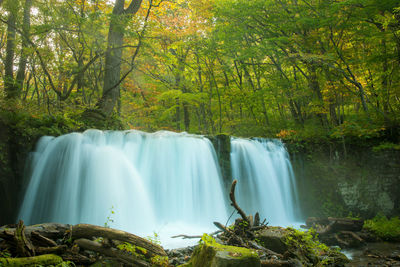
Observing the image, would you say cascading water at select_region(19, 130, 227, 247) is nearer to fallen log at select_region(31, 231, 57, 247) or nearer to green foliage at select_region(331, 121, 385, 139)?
fallen log at select_region(31, 231, 57, 247)

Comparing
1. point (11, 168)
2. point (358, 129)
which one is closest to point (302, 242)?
point (358, 129)

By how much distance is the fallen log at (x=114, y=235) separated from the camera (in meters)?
2.86

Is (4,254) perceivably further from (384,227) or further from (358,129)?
(358,129)

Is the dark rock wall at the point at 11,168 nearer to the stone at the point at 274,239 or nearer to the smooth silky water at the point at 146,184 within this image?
the smooth silky water at the point at 146,184

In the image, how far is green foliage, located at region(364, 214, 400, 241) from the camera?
7.07m

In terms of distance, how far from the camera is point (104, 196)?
6.46 metres

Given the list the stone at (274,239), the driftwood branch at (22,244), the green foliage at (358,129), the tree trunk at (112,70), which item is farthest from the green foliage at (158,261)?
the green foliage at (358,129)

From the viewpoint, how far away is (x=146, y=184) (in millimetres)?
7312

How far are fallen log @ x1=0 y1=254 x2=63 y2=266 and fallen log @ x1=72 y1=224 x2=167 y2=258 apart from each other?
41cm

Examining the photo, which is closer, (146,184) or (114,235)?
(114,235)

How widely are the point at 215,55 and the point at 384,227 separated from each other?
1053 centimetres

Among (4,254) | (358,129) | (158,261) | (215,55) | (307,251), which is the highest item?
(215,55)

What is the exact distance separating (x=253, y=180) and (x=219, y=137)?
2279 mm

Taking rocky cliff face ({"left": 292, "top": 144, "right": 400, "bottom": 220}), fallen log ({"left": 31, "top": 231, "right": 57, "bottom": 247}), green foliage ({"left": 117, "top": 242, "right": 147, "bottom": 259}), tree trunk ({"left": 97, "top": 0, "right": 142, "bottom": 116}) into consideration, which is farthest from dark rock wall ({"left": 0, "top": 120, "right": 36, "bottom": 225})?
rocky cliff face ({"left": 292, "top": 144, "right": 400, "bottom": 220})
